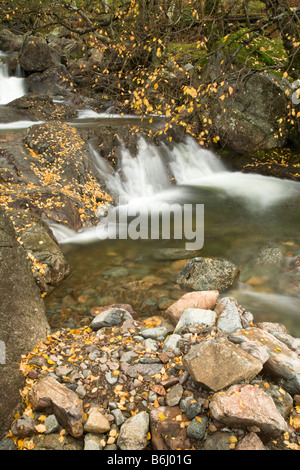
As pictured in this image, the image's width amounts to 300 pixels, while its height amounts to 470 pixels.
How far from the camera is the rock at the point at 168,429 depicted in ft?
8.52

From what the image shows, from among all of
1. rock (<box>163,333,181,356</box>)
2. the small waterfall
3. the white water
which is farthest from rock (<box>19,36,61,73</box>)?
rock (<box>163,333,181,356</box>)

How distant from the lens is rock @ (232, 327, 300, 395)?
10.3ft

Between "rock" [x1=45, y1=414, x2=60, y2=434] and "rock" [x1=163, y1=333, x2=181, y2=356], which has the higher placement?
"rock" [x1=163, y1=333, x2=181, y2=356]

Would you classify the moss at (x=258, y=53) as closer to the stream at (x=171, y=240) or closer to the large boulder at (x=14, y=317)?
the stream at (x=171, y=240)

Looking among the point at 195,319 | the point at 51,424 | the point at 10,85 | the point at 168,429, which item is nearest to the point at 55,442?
the point at 51,424

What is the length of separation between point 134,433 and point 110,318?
1.80 m

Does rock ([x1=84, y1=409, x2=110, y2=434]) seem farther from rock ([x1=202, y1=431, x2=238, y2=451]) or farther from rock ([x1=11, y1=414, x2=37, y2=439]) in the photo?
rock ([x1=202, y1=431, x2=238, y2=451])

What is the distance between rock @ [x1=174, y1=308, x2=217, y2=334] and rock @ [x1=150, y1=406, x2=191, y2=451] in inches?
45.8

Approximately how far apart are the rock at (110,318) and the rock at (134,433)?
5.36ft

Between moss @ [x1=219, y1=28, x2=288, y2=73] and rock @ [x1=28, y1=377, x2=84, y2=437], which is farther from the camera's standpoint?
moss @ [x1=219, y1=28, x2=288, y2=73]

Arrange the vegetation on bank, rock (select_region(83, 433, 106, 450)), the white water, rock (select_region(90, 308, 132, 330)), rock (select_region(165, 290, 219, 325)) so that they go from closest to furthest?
1. rock (select_region(83, 433, 106, 450))
2. rock (select_region(90, 308, 132, 330))
3. rock (select_region(165, 290, 219, 325))
4. the vegetation on bank
5. the white water

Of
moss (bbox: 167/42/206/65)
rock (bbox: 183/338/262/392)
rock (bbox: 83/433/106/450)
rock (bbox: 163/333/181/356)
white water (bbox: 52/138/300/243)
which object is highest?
moss (bbox: 167/42/206/65)

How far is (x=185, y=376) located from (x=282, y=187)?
941 centimetres
